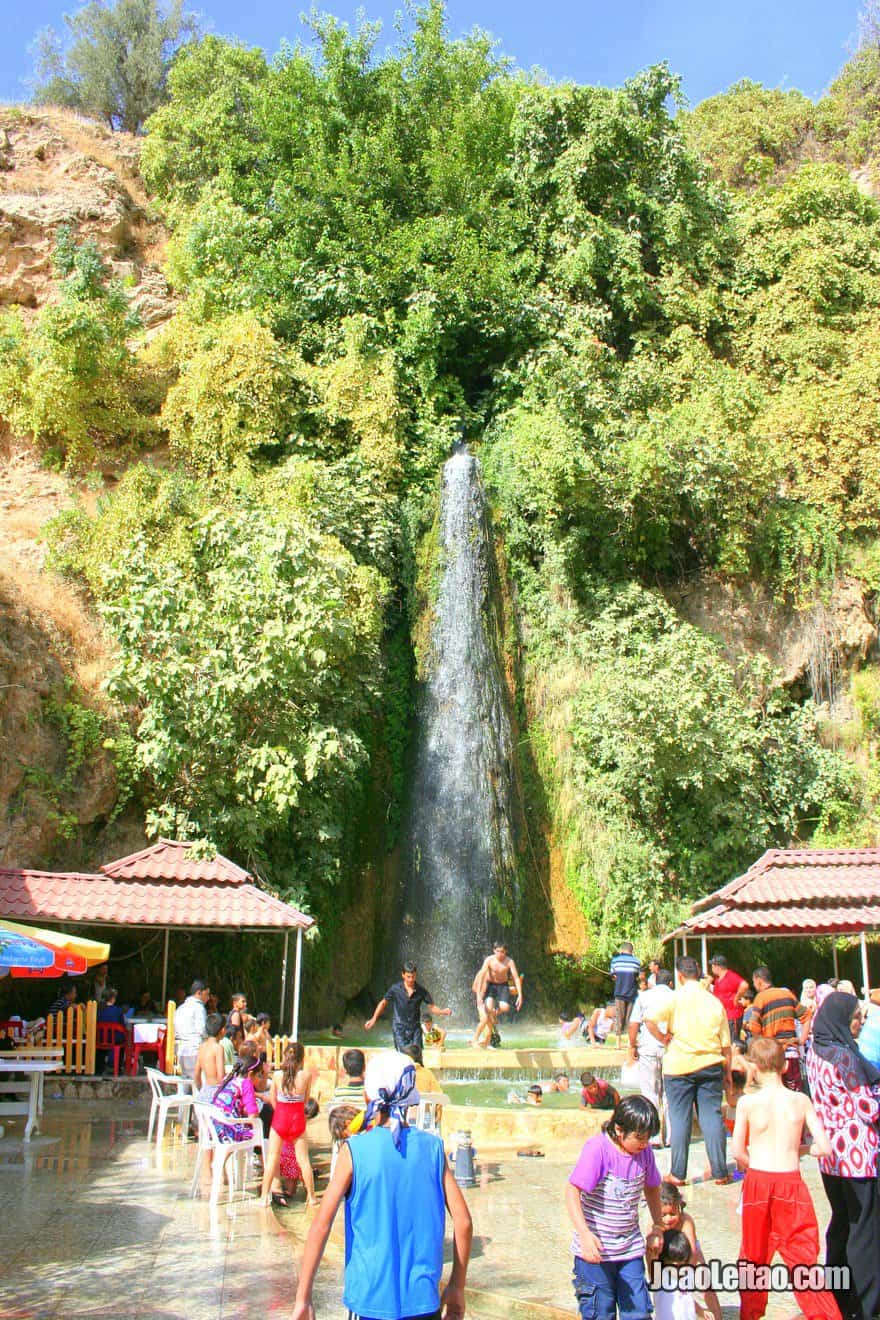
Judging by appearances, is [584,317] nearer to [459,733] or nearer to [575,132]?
[575,132]

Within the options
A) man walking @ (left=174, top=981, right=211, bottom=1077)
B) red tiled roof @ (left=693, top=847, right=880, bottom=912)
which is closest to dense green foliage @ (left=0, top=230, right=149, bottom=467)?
man walking @ (left=174, top=981, right=211, bottom=1077)

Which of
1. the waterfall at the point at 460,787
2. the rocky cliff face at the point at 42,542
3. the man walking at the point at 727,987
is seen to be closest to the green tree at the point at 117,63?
the rocky cliff face at the point at 42,542

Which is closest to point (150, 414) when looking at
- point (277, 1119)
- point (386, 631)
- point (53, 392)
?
point (53, 392)

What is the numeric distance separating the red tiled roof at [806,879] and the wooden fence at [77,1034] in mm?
8042

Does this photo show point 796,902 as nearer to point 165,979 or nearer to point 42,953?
point 165,979

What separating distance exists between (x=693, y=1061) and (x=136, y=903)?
7.85 metres

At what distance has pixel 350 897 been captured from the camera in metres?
19.0

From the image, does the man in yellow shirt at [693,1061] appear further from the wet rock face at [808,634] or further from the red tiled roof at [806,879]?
the wet rock face at [808,634]

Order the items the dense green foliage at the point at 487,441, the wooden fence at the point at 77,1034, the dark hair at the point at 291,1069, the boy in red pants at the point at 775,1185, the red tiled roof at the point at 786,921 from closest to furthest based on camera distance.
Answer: the boy in red pants at the point at 775,1185 → the dark hair at the point at 291,1069 → the wooden fence at the point at 77,1034 → the red tiled roof at the point at 786,921 → the dense green foliage at the point at 487,441

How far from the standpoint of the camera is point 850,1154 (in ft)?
17.2

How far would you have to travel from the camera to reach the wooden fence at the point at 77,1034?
1280 cm

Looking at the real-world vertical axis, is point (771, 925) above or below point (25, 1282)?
above

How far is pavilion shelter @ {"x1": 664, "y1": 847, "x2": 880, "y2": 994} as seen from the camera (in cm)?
1437

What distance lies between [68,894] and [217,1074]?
16.8 feet
